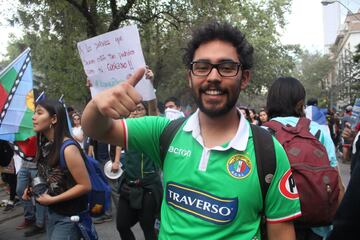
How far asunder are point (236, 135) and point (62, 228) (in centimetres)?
194

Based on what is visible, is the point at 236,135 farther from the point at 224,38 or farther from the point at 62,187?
the point at 62,187

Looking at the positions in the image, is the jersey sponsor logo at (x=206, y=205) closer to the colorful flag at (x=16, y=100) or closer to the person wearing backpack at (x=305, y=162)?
the person wearing backpack at (x=305, y=162)

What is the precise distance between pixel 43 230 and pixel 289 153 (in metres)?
4.86

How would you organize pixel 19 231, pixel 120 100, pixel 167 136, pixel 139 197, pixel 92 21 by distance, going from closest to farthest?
1. pixel 120 100
2. pixel 167 136
3. pixel 139 197
4. pixel 19 231
5. pixel 92 21

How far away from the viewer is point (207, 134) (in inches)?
82.4

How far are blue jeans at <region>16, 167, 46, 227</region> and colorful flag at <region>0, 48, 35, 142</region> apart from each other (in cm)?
150

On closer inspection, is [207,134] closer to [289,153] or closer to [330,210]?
[289,153]

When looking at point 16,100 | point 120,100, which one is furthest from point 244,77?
point 16,100

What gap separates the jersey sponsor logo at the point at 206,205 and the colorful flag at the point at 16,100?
3218mm

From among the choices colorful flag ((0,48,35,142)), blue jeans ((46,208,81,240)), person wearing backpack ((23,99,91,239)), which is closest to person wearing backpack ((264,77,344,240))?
person wearing backpack ((23,99,91,239))

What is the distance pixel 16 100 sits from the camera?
468 centimetres

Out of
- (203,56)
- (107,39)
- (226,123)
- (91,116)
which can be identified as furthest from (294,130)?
(107,39)

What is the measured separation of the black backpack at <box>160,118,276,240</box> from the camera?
1.93 meters

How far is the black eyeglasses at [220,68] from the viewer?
6.58 feet
